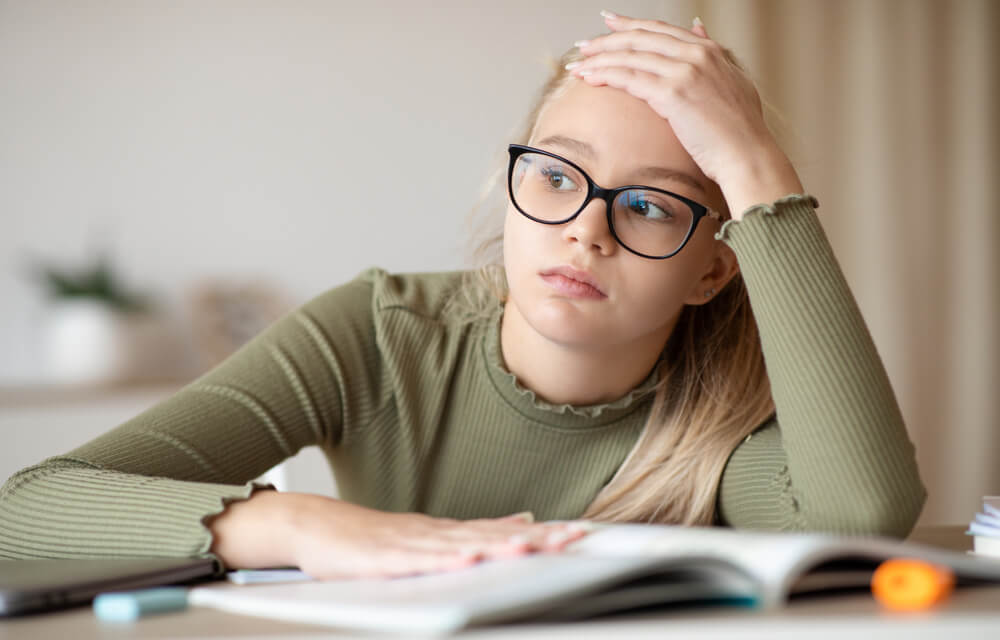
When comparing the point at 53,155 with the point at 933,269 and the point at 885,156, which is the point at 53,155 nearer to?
the point at 885,156

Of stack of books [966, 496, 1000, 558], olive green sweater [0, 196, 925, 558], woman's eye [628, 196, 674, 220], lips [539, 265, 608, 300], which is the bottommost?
stack of books [966, 496, 1000, 558]

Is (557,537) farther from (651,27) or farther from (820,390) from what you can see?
(651,27)

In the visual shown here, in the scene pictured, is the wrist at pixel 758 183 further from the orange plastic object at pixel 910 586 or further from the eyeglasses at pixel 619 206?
the orange plastic object at pixel 910 586

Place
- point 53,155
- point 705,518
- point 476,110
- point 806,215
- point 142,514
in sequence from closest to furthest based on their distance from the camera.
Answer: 1. point 142,514
2. point 806,215
3. point 705,518
4. point 53,155
5. point 476,110

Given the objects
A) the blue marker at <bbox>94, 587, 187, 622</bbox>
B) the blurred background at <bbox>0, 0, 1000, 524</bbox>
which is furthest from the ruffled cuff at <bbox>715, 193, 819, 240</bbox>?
the blurred background at <bbox>0, 0, 1000, 524</bbox>

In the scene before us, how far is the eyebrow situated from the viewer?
107 cm

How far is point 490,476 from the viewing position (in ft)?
4.12

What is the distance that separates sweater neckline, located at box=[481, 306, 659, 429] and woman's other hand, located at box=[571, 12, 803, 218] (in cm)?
32

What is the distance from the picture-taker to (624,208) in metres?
1.06

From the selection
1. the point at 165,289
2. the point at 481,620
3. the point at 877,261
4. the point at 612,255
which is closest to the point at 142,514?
the point at 481,620

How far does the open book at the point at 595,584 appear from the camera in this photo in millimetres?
508

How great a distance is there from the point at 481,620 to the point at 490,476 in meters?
0.76

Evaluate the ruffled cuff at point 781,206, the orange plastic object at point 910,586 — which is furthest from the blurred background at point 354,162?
the orange plastic object at point 910,586

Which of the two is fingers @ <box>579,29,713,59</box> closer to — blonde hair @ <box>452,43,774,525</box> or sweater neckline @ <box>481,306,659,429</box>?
blonde hair @ <box>452,43,774,525</box>
